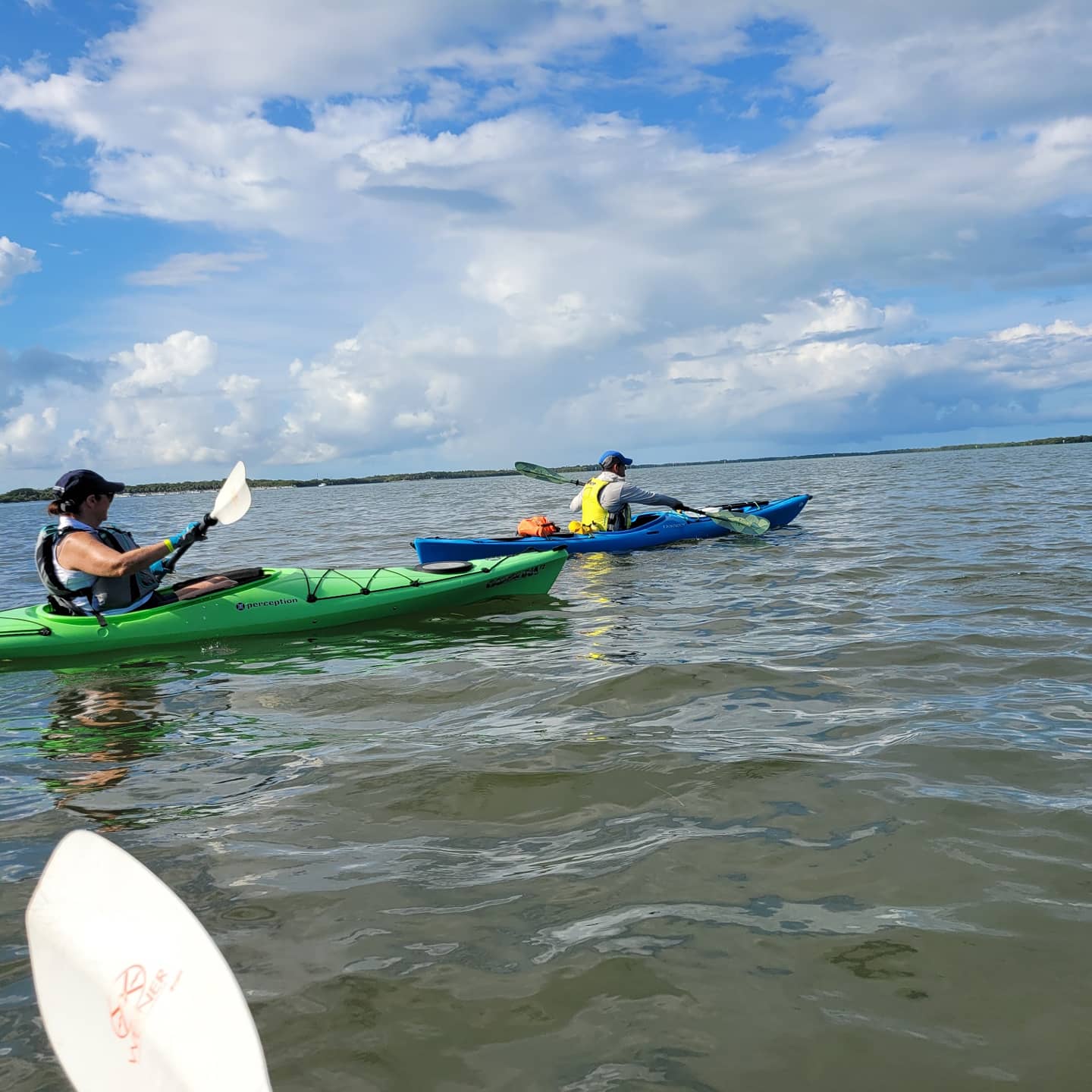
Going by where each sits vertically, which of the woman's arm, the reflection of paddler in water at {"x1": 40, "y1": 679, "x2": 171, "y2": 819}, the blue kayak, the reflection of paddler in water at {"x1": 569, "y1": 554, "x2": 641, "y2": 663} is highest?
the woman's arm

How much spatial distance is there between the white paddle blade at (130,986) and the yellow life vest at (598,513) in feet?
36.6

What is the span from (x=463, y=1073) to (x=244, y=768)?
261 cm

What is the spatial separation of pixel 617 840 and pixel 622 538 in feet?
31.2

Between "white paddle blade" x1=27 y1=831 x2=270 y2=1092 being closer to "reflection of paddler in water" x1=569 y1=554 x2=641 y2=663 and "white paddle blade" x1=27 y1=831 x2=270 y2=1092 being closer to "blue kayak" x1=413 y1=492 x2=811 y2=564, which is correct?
"reflection of paddler in water" x1=569 y1=554 x2=641 y2=663

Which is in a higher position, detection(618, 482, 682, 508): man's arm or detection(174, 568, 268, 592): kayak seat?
detection(618, 482, 682, 508): man's arm

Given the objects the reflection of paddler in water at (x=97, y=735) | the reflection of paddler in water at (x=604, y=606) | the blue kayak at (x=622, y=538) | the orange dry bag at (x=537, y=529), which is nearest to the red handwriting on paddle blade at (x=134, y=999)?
the reflection of paddler in water at (x=97, y=735)

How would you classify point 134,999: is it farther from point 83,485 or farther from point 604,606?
point 604,606

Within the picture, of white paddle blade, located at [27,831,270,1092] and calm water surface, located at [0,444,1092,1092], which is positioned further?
calm water surface, located at [0,444,1092,1092]

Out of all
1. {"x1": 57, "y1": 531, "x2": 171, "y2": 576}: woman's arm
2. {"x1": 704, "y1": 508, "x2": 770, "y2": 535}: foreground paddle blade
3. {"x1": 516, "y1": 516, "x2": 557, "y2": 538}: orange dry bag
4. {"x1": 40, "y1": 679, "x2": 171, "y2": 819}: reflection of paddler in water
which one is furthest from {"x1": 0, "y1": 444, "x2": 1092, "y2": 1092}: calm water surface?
{"x1": 704, "y1": 508, "x2": 770, "y2": 535}: foreground paddle blade

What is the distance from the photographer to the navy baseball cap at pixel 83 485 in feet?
20.8

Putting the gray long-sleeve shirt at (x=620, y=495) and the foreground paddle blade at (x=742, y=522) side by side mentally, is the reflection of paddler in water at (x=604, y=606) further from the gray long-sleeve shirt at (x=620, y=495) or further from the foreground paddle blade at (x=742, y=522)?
the foreground paddle blade at (x=742, y=522)

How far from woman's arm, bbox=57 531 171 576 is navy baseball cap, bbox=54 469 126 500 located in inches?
11.4

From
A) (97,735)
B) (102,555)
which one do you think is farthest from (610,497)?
(97,735)

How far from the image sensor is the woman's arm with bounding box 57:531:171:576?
650 cm
